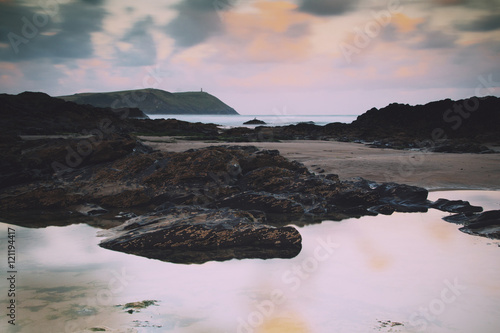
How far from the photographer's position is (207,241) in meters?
6.78

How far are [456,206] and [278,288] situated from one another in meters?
6.68

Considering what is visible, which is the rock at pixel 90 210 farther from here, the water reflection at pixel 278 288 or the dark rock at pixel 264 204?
the dark rock at pixel 264 204

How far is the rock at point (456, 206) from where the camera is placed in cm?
937

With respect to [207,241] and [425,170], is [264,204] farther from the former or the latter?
[425,170]

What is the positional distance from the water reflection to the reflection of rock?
0.28m

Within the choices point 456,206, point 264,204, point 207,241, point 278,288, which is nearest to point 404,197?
point 456,206

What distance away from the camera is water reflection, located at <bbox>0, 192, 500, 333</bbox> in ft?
13.7

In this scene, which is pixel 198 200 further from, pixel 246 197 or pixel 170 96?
pixel 170 96

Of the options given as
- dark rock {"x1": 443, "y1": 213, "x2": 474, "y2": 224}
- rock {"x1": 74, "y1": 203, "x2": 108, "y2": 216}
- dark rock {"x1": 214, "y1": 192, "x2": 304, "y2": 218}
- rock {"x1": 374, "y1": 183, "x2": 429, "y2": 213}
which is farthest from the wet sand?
rock {"x1": 74, "y1": 203, "x2": 108, "y2": 216}

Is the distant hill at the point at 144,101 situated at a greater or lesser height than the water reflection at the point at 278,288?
greater

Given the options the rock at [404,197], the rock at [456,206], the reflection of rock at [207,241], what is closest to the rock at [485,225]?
the rock at [456,206]

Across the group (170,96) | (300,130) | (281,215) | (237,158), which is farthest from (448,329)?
(170,96)

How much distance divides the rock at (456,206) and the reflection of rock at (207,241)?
5.03 metres

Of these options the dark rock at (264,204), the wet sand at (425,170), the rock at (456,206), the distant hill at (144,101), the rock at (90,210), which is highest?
the distant hill at (144,101)
